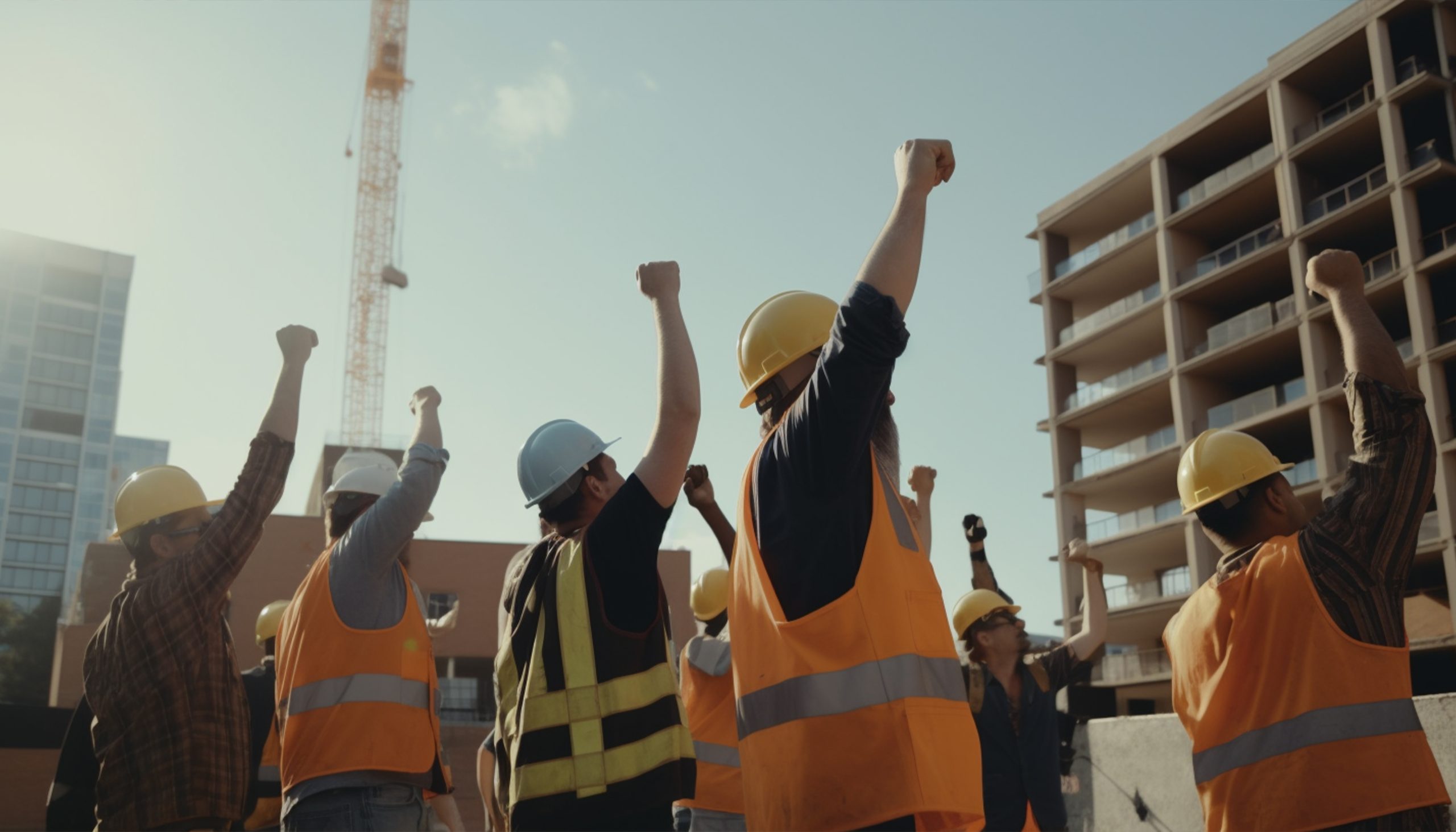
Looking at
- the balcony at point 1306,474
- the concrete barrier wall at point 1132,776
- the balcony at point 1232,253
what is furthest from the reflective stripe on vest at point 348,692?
the balcony at point 1232,253

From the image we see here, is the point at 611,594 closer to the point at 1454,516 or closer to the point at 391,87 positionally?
the point at 1454,516

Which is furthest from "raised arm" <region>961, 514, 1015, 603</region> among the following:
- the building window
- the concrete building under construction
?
the building window

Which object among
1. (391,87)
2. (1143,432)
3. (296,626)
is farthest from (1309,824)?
(391,87)

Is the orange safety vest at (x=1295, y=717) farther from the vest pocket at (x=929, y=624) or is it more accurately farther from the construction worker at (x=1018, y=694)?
the construction worker at (x=1018, y=694)

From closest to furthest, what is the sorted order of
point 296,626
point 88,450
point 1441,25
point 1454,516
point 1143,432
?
1. point 296,626
2. point 1454,516
3. point 1441,25
4. point 1143,432
5. point 88,450

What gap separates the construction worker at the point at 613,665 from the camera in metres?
3.03

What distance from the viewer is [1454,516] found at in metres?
30.4

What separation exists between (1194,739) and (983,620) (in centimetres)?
238

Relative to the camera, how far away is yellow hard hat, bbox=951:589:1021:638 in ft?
19.9

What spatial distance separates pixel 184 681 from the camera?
4.31 m

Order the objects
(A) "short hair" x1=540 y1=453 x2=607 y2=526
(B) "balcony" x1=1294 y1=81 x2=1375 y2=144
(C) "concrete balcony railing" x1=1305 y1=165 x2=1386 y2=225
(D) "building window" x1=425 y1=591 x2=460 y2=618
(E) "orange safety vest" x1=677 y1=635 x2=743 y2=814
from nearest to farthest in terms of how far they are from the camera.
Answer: (A) "short hair" x1=540 y1=453 x2=607 y2=526 < (E) "orange safety vest" x1=677 y1=635 x2=743 y2=814 < (C) "concrete balcony railing" x1=1305 y1=165 x2=1386 y2=225 < (B) "balcony" x1=1294 y1=81 x2=1375 y2=144 < (D) "building window" x1=425 y1=591 x2=460 y2=618

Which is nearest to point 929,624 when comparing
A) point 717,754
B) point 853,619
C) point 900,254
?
point 853,619

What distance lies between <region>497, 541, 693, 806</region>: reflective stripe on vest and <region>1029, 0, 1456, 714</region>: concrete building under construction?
3277cm

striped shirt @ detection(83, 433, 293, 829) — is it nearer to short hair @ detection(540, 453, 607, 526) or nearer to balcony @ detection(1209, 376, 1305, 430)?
short hair @ detection(540, 453, 607, 526)
